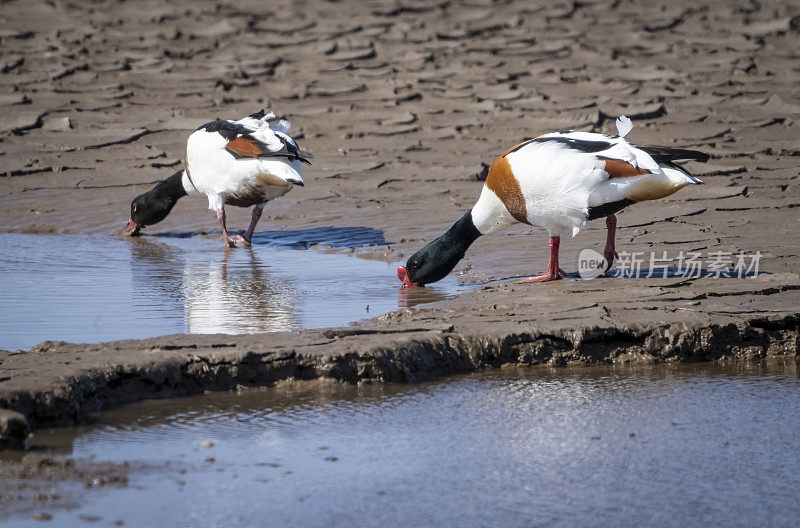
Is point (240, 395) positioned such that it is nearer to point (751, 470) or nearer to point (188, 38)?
point (751, 470)

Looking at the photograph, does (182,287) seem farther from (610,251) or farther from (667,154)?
(667,154)

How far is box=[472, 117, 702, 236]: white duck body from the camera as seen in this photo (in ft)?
18.9

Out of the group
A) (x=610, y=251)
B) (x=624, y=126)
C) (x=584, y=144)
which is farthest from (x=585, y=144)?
(x=610, y=251)

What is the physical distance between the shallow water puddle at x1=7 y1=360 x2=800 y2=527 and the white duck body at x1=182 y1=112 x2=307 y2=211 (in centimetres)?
393

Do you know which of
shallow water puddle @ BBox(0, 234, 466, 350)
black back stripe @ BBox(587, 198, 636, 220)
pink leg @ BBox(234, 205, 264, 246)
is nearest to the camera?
shallow water puddle @ BBox(0, 234, 466, 350)

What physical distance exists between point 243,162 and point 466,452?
16.7ft

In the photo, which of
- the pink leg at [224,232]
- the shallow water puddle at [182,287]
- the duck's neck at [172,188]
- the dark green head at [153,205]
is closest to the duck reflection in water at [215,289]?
the shallow water puddle at [182,287]

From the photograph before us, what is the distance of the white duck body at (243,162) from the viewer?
7781 millimetres

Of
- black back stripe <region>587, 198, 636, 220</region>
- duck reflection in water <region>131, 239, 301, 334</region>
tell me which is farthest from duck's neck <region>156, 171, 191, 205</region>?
black back stripe <region>587, 198, 636, 220</region>

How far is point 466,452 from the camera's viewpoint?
3.30 metres

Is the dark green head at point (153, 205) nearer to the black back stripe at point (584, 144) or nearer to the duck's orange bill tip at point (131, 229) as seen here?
the duck's orange bill tip at point (131, 229)

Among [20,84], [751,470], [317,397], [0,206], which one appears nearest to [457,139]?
[0,206]

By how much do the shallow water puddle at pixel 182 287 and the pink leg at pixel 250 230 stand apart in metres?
0.10

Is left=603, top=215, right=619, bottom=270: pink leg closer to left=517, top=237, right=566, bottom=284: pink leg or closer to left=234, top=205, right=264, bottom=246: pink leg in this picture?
left=517, top=237, right=566, bottom=284: pink leg
